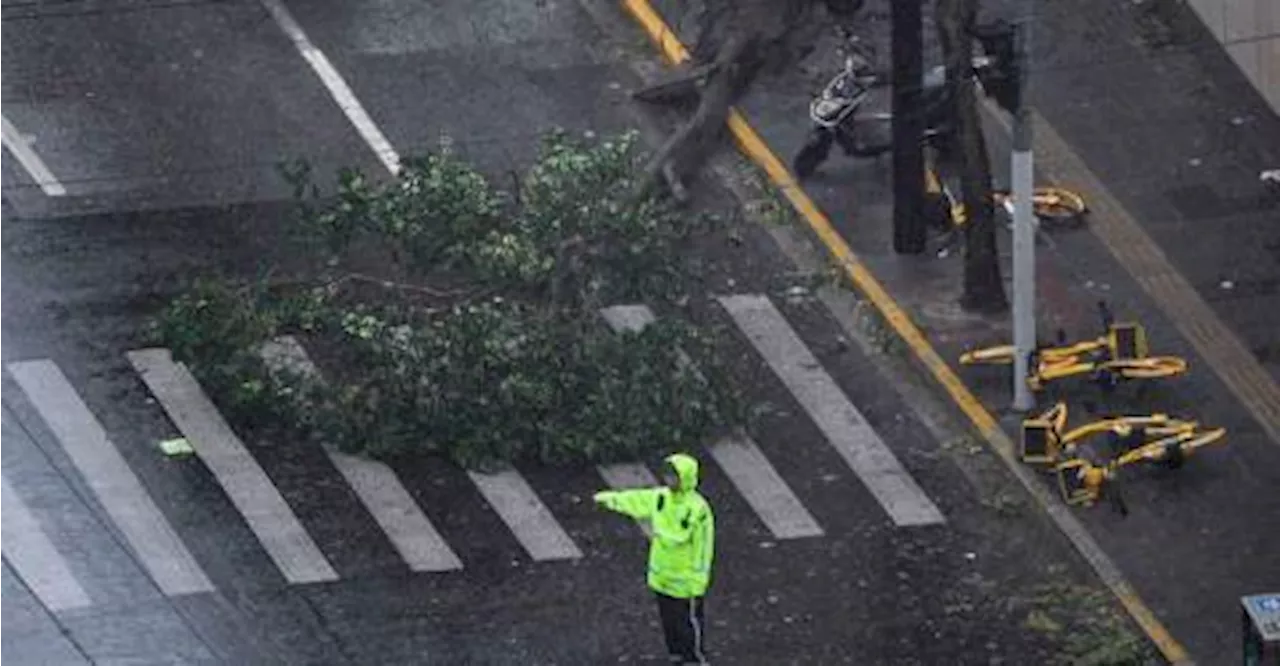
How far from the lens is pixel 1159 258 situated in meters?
32.2

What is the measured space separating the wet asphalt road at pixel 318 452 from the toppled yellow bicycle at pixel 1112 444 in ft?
2.02

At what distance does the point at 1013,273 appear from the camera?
3016 cm

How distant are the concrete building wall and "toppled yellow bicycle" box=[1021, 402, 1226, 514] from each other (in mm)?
6390

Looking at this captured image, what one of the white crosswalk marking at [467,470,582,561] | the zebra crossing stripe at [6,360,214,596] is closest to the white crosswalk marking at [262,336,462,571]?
the white crosswalk marking at [467,470,582,561]

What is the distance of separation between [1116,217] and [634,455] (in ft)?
19.7

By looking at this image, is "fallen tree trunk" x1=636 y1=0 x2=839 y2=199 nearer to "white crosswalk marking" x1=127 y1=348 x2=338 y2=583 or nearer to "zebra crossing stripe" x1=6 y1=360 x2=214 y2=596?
"white crosswalk marking" x1=127 y1=348 x2=338 y2=583

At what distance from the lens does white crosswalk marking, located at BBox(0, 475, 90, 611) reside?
26.9 m

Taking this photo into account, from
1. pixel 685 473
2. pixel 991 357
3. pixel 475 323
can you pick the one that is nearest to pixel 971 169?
pixel 991 357

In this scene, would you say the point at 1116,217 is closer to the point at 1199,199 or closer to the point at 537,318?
the point at 1199,199

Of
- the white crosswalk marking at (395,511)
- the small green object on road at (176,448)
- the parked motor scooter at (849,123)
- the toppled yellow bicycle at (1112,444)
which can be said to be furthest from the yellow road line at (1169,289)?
the small green object on road at (176,448)

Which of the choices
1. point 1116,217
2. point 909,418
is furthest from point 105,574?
point 1116,217

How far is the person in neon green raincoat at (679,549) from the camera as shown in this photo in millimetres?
25516

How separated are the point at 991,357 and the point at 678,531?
543cm

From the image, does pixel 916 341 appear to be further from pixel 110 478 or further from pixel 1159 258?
pixel 110 478
